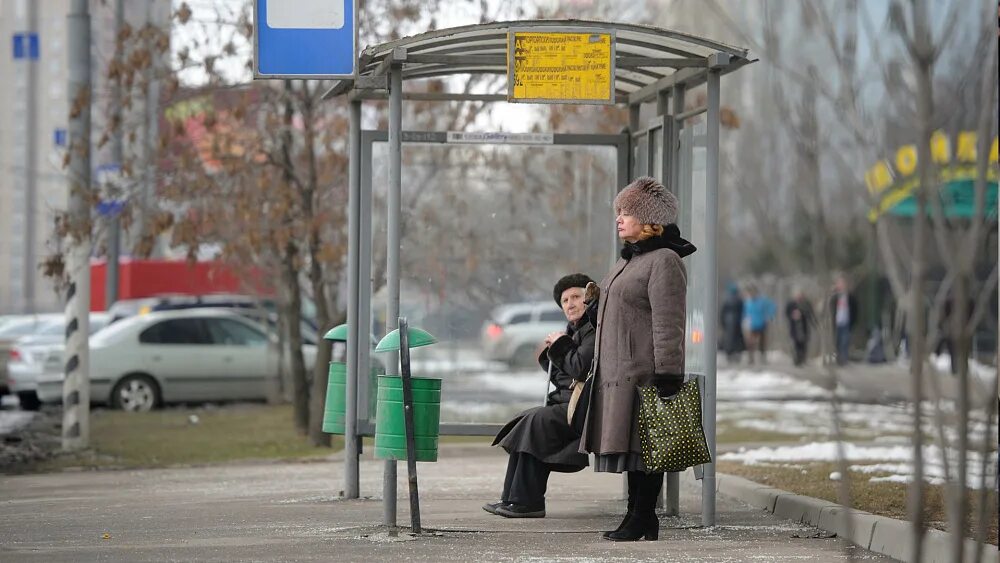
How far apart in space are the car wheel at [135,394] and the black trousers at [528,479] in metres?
13.7

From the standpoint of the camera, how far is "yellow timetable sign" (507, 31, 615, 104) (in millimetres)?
8789

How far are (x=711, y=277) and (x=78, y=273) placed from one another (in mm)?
8422

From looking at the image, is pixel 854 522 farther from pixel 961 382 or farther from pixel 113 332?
pixel 113 332

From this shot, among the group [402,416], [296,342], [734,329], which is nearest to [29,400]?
[296,342]

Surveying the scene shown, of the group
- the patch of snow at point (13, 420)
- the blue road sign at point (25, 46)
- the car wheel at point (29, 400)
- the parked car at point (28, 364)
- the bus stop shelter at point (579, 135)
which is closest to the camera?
the bus stop shelter at point (579, 135)

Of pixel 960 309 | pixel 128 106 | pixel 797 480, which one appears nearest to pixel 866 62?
pixel 960 309

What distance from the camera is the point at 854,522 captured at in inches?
326

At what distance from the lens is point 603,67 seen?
28.8ft

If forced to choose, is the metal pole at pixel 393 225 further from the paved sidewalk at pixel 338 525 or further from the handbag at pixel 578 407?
the handbag at pixel 578 407

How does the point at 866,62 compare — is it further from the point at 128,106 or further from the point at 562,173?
the point at 128,106

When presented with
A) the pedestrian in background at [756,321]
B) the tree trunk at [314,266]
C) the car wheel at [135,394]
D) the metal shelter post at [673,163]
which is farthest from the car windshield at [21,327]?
the metal shelter post at [673,163]

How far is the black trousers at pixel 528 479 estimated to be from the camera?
903 cm

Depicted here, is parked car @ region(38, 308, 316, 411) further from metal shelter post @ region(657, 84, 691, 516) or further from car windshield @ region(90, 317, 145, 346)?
metal shelter post @ region(657, 84, 691, 516)

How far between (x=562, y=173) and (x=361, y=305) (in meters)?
2.29
